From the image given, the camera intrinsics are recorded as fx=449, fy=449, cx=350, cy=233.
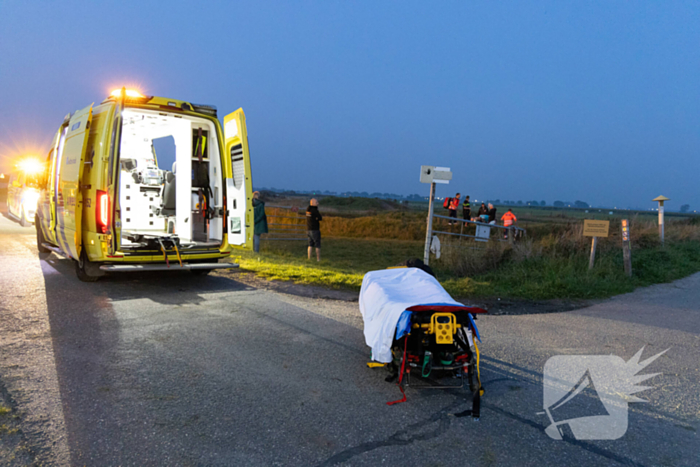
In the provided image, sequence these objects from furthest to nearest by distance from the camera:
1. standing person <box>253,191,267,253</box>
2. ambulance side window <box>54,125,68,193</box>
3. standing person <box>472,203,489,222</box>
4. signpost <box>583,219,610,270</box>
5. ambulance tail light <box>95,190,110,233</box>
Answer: standing person <box>472,203,489,222</box> < standing person <box>253,191,267,253</box> < signpost <box>583,219,610,270</box> < ambulance side window <box>54,125,68,193</box> < ambulance tail light <box>95,190,110,233</box>

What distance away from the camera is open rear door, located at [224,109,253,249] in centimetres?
734

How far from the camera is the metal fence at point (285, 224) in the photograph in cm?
1780

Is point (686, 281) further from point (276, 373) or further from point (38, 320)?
point (38, 320)

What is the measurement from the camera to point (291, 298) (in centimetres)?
715

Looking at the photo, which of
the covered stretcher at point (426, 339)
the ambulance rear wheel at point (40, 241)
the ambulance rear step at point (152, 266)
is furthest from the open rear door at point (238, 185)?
the ambulance rear wheel at point (40, 241)

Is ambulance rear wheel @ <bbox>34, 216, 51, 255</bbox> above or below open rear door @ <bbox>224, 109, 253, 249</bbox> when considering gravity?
below

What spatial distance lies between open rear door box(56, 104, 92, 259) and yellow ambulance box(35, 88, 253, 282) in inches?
0.7

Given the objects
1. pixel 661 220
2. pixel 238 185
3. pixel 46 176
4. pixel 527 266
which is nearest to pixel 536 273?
pixel 527 266

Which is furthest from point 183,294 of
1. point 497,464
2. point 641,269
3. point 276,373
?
point 641,269

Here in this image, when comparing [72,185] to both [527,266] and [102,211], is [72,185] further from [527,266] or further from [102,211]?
[527,266]

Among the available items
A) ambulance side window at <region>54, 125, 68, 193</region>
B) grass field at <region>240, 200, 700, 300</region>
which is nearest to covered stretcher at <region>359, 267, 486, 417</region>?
grass field at <region>240, 200, 700, 300</region>

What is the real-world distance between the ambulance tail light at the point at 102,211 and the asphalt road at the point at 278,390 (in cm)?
105

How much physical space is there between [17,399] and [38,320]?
234 cm

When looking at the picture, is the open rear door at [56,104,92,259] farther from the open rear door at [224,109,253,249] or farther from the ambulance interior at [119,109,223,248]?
the open rear door at [224,109,253,249]
